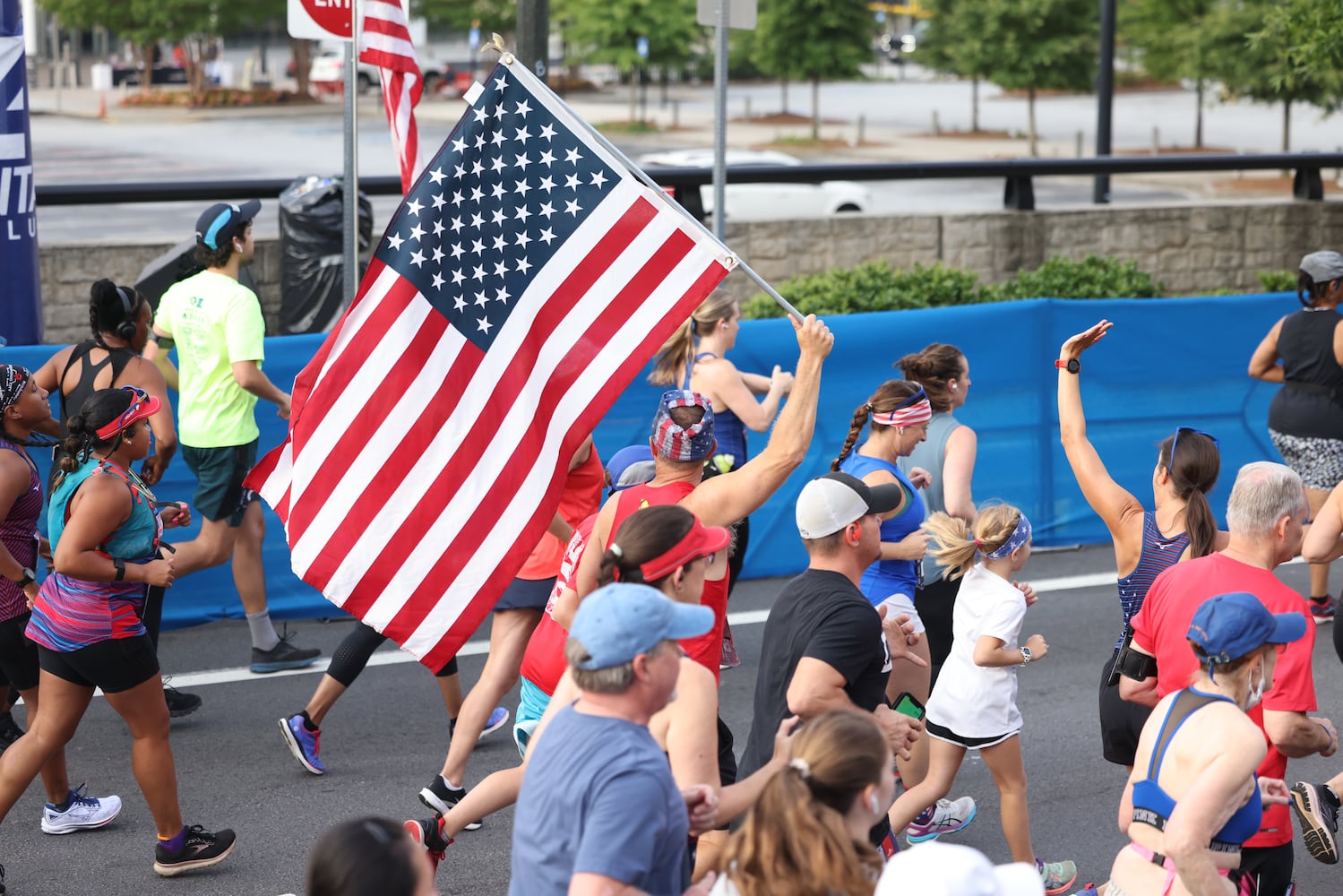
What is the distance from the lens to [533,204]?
5.50 metres

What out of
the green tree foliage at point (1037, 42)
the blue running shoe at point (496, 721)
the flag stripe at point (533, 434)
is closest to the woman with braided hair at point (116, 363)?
the blue running shoe at point (496, 721)

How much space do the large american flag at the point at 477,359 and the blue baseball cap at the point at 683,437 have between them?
34 centimetres

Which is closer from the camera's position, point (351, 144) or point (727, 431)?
point (727, 431)

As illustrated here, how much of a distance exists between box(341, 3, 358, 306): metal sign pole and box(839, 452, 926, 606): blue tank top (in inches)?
123

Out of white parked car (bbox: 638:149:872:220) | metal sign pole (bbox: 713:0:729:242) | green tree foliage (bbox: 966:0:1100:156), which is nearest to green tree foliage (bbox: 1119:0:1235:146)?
green tree foliage (bbox: 966:0:1100:156)

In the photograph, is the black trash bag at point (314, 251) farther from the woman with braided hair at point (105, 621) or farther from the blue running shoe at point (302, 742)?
the woman with braided hair at point (105, 621)

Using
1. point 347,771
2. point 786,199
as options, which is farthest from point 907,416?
point 786,199

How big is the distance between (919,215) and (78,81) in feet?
179

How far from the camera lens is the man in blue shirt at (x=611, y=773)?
324cm

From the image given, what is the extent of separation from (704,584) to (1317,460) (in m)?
5.15

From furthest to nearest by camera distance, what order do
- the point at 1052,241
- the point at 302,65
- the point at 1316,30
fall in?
the point at 302,65 → the point at 1052,241 → the point at 1316,30

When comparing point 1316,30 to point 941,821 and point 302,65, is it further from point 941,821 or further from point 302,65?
point 302,65

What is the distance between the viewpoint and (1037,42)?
37.9 meters

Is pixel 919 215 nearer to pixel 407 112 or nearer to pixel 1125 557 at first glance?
pixel 407 112
